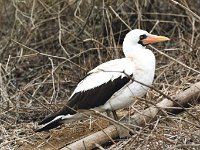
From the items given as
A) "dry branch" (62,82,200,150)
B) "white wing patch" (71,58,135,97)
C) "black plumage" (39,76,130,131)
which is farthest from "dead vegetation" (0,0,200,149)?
"white wing patch" (71,58,135,97)

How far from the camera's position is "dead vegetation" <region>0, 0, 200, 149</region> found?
17.3 ft

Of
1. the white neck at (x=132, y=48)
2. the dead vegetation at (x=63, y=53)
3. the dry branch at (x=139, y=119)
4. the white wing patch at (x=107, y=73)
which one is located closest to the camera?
the dry branch at (x=139, y=119)

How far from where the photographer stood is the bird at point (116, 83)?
4.43 metres

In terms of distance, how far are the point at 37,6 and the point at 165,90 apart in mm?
2918

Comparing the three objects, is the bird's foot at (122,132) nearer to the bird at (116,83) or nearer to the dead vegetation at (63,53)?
the bird at (116,83)

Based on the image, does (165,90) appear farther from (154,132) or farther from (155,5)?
(155,5)

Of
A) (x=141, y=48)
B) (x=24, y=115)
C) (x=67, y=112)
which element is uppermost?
(x=141, y=48)

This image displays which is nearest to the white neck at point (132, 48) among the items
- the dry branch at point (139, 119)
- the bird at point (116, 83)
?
the bird at point (116, 83)

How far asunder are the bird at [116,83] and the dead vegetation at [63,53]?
1.23 ft

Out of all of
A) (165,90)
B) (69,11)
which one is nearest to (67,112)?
(165,90)

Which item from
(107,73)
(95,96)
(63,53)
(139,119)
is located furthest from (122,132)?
(63,53)

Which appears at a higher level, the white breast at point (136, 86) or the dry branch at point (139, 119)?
the white breast at point (136, 86)

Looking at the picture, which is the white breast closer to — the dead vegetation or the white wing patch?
the white wing patch

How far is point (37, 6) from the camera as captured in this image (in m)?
7.73
